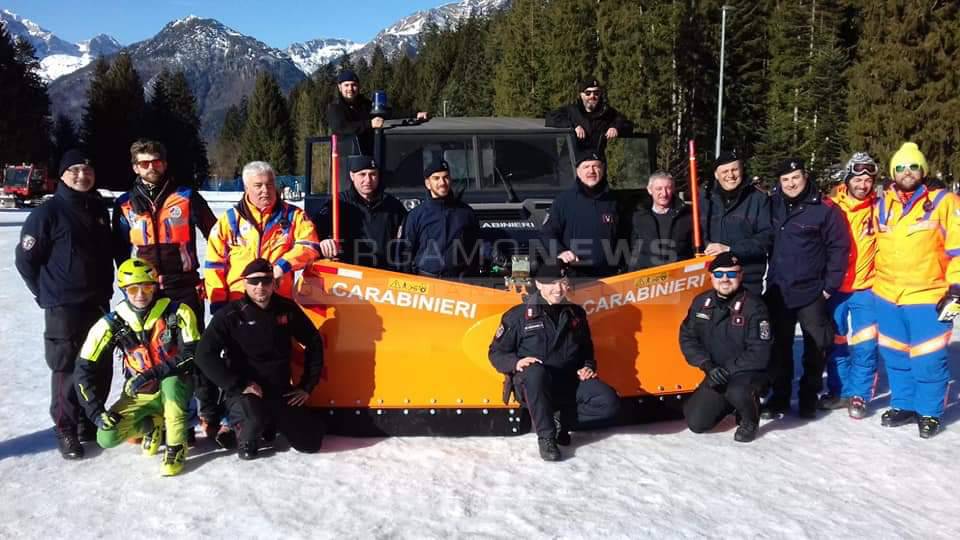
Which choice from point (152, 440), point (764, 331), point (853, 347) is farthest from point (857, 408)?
point (152, 440)

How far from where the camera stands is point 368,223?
17.2 feet

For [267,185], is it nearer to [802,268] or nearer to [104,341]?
[104,341]

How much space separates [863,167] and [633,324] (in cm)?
205

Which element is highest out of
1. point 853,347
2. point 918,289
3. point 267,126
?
point 267,126

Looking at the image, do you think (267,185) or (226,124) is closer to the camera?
(267,185)

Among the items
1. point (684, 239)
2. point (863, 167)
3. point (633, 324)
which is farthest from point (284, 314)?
point (863, 167)

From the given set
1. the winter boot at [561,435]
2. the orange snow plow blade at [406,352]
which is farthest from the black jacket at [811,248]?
the orange snow plow blade at [406,352]

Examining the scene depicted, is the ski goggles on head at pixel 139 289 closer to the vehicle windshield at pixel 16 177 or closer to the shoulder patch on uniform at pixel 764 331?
the shoulder patch on uniform at pixel 764 331

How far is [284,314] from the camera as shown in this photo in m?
4.53

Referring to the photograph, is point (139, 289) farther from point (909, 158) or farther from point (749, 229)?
point (909, 158)

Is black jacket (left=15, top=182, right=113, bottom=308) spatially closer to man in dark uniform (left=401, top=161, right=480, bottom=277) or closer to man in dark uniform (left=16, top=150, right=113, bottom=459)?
man in dark uniform (left=16, top=150, right=113, bottom=459)

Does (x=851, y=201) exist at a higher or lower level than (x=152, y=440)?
higher

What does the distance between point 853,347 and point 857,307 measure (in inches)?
11.2

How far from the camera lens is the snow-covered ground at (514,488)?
3.58 metres
